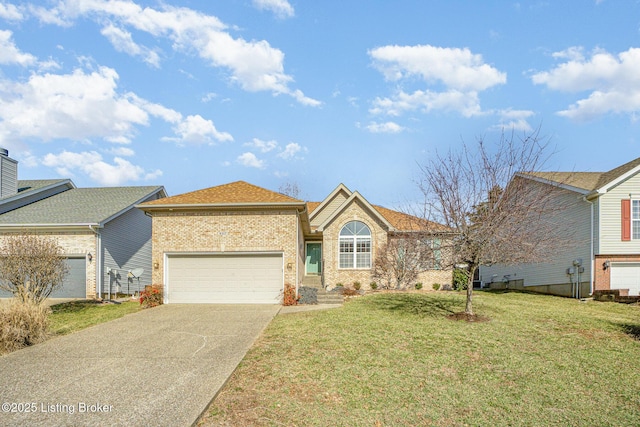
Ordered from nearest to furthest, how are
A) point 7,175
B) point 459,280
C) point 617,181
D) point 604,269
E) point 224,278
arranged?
point 224,278 < point 617,181 < point 604,269 < point 459,280 < point 7,175

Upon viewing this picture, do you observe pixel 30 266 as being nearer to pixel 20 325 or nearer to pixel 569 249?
pixel 20 325

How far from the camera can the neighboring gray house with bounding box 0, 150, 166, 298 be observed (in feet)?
65.5

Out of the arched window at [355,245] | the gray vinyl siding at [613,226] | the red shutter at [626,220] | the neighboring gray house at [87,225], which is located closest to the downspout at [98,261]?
the neighboring gray house at [87,225]

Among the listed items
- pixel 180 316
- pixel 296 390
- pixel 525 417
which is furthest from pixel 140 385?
pixel 180 316

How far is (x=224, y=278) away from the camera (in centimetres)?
1730

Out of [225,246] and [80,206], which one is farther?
[80,206]

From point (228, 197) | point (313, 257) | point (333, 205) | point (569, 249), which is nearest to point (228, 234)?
point (228, 197)

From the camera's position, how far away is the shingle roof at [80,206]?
20369 millimetres

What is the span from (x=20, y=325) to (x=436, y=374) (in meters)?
8.98

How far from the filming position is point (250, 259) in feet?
56.7

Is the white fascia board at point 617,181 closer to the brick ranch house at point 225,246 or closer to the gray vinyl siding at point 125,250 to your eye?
the brick ranch house at point 225,246

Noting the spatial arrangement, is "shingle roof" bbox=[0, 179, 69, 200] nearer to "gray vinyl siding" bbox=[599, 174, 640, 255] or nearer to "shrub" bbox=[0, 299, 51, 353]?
"shrub" bbox=[0, 299, 51, 353]

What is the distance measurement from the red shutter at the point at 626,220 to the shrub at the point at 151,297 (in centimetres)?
1879

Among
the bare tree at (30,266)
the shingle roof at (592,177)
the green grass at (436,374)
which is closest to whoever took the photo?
the green grass at (436,374)
